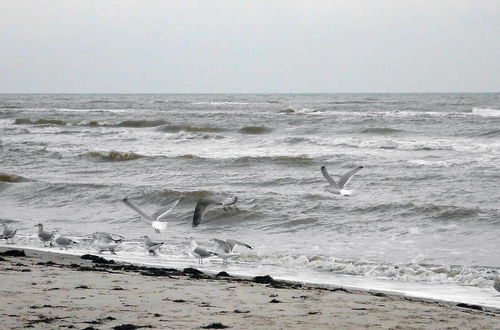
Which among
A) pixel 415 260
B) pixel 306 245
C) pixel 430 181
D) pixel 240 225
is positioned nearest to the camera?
pixel 415 260

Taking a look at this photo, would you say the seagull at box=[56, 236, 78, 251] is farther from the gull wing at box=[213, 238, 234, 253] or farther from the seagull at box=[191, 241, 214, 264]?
the gull wing at box=[213, 238, 234, 253]

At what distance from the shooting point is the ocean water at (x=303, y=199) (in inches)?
342

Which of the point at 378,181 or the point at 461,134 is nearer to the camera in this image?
the point at 378,181

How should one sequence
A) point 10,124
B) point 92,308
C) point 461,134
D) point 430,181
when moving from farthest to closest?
point 10,124 → point 461,134 → point 430,181 → point 92,308

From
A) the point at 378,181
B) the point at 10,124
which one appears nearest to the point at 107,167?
the point at 378,181

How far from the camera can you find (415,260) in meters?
8.85

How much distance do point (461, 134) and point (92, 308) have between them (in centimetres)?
2183

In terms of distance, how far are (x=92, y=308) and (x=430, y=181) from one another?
10.9m

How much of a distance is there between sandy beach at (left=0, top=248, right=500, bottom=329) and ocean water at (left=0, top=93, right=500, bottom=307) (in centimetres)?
121

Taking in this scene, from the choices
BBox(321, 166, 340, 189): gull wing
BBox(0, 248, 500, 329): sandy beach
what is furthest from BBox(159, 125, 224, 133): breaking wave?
BBox(0, 248, 500, 329): sandy beach

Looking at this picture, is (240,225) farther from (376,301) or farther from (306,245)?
(376,301)

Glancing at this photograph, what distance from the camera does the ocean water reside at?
28.5 feet

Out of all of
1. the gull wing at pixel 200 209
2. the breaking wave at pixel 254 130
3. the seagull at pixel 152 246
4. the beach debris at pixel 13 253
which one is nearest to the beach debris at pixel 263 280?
the gull wing at pixel 200 209

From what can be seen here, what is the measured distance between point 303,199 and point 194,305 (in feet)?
26.2
